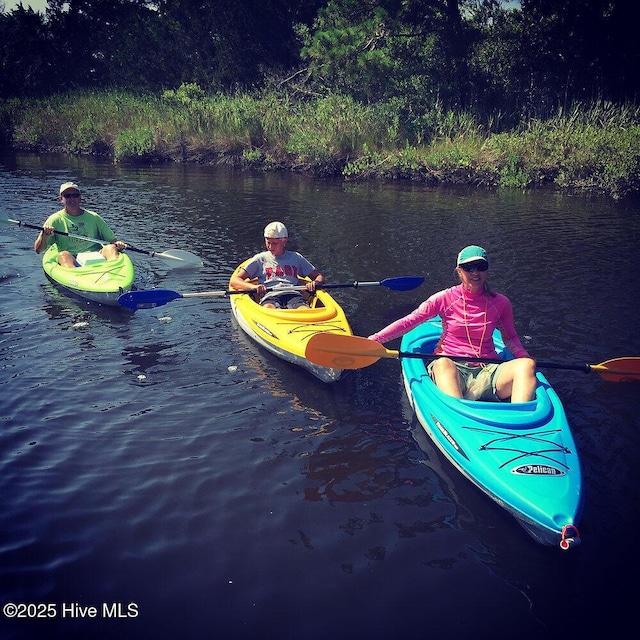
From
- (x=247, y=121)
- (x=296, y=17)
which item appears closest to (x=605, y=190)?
(x=247, y=121)

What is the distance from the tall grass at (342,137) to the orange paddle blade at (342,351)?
12606 mm

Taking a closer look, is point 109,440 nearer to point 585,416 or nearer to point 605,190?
point 585,416

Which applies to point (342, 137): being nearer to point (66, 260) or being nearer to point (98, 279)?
point (66, 260)

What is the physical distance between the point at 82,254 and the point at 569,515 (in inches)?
308

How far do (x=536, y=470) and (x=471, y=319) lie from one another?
5.45 ft

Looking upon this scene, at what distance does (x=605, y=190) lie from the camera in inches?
624

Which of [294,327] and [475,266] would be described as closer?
[475,266]

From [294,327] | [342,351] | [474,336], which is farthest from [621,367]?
[294,327]

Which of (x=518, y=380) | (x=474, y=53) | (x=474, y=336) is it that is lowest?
(x=518, y=380)

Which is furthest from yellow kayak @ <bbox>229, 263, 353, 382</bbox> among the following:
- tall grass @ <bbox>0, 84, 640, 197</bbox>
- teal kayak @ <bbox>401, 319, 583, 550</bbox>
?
tall grass @ <bbox>0, 84, 640, 197</bbox>

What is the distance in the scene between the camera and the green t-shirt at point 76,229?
938 centimetres

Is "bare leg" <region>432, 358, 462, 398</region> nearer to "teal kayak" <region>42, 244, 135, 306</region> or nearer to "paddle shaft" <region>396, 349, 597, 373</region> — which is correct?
"paddle shaft" <region>396, 349, 597, 373</region>

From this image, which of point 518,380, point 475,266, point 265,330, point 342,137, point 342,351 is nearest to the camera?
point 518,380

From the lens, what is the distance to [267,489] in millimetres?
4527
